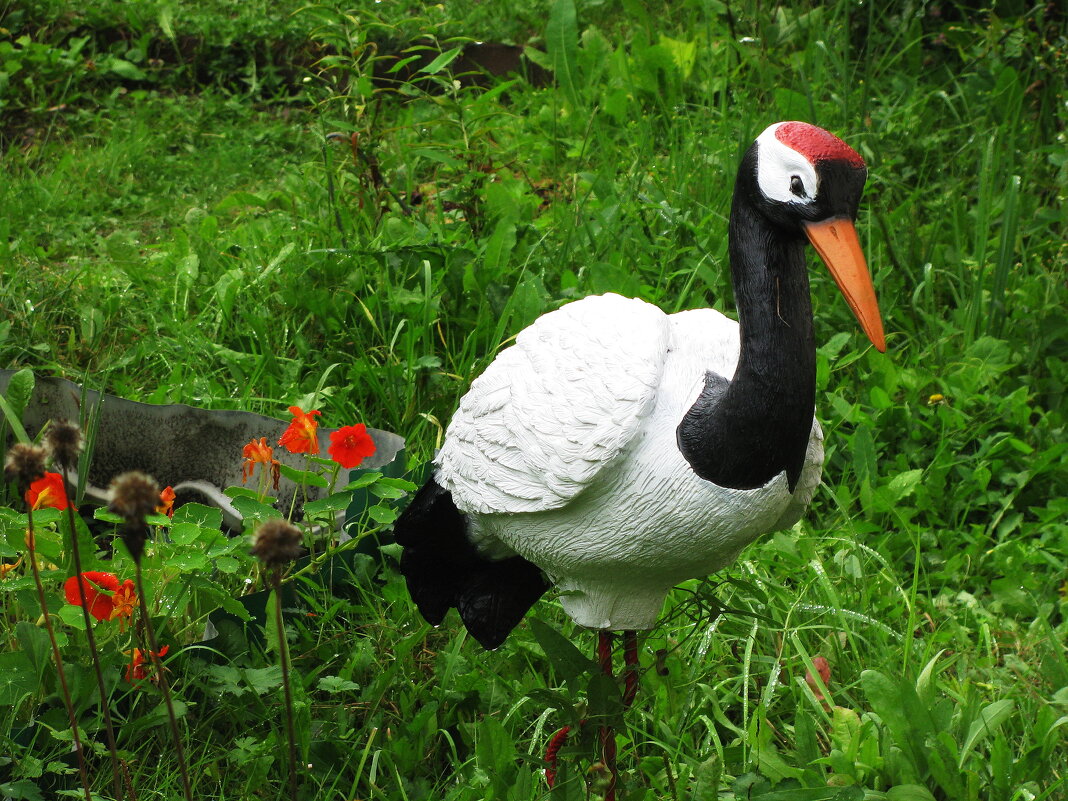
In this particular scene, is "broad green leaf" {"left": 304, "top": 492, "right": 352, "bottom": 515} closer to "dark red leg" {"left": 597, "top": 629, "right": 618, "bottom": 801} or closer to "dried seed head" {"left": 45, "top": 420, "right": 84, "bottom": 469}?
"dark red leg" {"left": 597, "top": 629, "right": 618, "bottom": 801}

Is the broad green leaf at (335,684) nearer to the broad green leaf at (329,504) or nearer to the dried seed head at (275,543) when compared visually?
the broad green leaf at (329,504)

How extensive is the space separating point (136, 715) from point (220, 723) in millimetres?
164

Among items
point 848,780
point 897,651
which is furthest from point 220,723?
point 897,651

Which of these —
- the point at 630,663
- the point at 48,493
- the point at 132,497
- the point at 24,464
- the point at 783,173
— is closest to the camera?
the point at 132,497

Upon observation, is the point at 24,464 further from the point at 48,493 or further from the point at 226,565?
the point at 226,565

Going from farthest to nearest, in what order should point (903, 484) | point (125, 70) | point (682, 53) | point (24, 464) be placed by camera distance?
point (125, 70) → point (682, 53) → point (903, 484) → point (24, 464)

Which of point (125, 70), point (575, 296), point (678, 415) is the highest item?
point (678, 415)

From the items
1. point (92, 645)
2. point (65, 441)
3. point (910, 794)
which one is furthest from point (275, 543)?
point (910, 794)

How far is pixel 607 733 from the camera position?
1888 millimetres

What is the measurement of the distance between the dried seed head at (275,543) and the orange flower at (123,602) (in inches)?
38.1

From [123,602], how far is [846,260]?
136 cm

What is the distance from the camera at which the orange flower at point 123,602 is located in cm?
197

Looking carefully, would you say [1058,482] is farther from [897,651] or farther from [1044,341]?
[897,651]

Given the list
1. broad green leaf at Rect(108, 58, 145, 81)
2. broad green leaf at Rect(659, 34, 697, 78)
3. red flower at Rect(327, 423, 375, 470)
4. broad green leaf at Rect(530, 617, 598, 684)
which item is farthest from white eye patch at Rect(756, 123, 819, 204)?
broad green leaf at Rect(108, 58, 145, 81)
